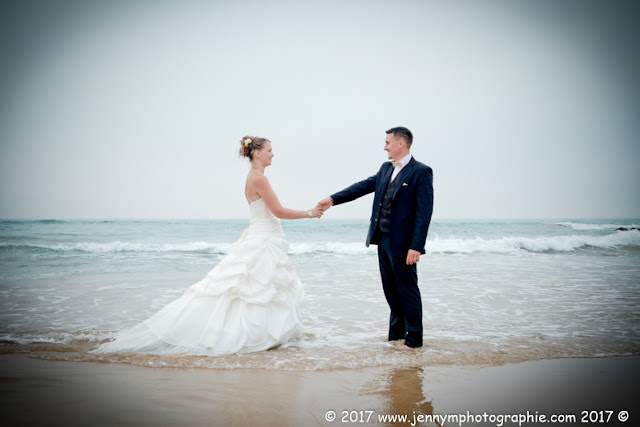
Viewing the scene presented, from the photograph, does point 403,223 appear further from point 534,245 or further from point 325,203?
point 534,245

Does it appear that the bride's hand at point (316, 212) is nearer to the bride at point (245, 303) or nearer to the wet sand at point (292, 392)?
the bride at point (245, 303)

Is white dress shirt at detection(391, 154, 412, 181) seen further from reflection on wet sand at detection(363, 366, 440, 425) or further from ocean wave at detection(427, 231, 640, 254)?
ocean wave at detection(427, 231, 640, 254)

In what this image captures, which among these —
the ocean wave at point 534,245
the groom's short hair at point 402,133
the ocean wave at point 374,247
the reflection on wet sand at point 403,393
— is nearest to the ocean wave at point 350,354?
the reflection on wet sand at point 403,393

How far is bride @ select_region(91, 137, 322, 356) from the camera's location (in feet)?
12.7

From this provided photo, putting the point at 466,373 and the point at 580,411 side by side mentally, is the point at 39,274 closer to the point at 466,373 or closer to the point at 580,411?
the point at 466,373

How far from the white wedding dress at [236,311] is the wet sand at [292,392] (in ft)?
1.34

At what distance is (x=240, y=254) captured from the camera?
4164mm

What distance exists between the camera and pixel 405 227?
13.3 ft

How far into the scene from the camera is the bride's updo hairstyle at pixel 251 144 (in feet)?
14.2

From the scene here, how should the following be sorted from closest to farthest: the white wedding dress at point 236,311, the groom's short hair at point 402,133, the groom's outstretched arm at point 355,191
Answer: the white wedding dress at point 236,311
the groom's short hair at point 402,133
the groom's outstretched arm at point 355,191

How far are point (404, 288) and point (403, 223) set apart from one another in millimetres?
673

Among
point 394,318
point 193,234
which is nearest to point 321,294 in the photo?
point 394,318

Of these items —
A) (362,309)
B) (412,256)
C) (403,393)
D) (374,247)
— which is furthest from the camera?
(374,247)

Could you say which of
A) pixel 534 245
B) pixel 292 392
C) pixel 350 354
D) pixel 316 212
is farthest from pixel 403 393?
pixel 534 245
